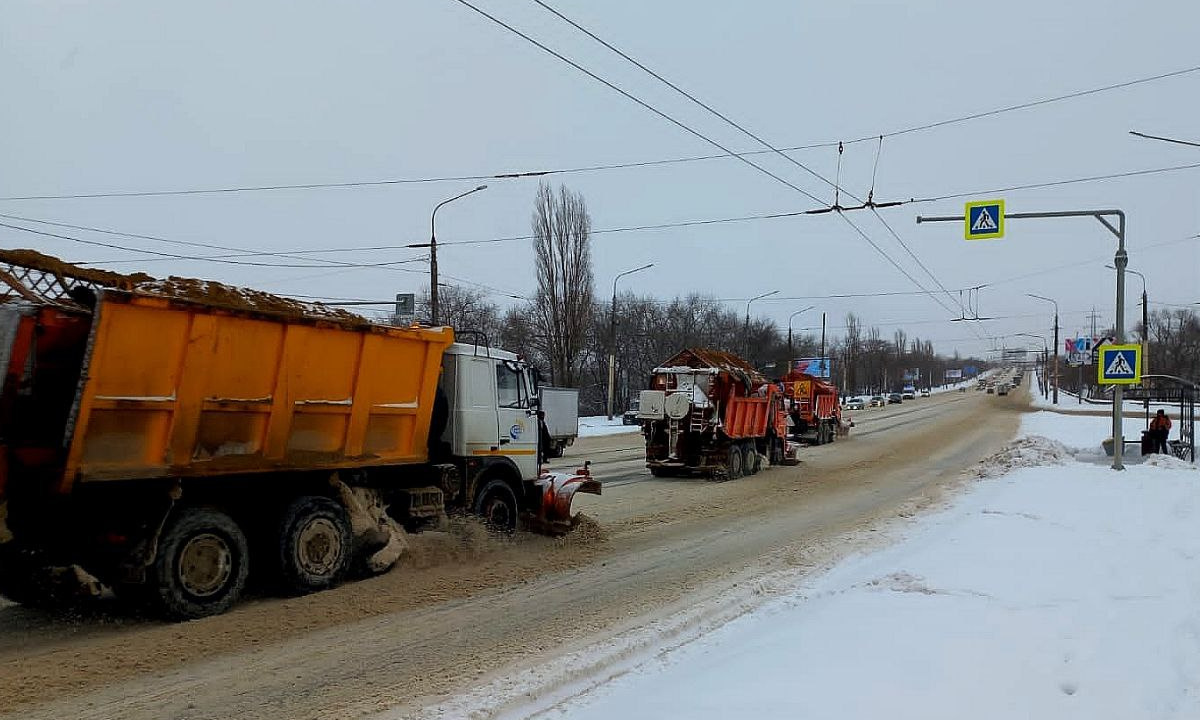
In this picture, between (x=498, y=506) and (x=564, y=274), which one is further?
(x=564, y=274)

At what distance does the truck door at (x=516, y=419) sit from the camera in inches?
433

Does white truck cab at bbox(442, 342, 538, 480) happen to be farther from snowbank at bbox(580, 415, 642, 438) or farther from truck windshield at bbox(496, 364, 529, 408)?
snowbank at bbox(580, 415, 642, 438)

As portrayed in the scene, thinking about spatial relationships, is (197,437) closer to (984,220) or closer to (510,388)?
(510,388)

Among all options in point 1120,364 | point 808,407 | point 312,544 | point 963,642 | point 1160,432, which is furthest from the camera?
point 808,407

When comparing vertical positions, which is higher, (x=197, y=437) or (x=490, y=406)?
(x=490, y=406)

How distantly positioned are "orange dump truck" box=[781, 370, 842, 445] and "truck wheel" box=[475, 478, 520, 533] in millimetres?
24282

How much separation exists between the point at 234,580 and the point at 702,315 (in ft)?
249

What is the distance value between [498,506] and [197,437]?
4400 mm

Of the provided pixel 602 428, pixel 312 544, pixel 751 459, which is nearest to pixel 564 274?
pixel 602 428

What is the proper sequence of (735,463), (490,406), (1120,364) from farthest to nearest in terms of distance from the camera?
1. (735,463)
2. (1120,364)
3. (490,406)

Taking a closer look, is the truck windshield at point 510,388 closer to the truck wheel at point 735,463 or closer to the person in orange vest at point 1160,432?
the truck wheel at point 735,463

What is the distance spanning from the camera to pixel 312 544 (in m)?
8.38

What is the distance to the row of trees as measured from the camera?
41.4 meters

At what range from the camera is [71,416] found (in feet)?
21.0
